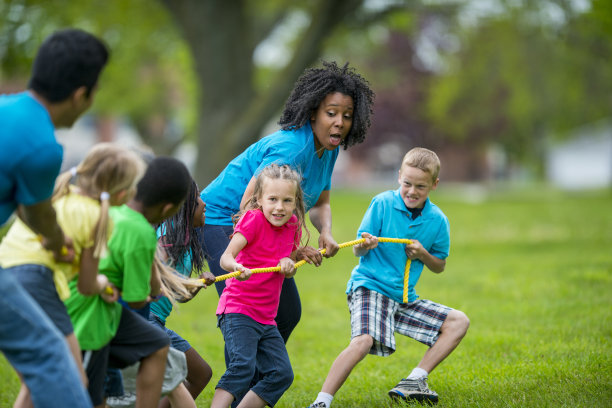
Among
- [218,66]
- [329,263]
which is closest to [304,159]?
[329,263]

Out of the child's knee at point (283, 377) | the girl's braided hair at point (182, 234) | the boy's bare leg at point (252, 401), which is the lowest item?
the boy's bare leg at point (252, 401)

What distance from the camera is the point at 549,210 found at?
2309 centimetres

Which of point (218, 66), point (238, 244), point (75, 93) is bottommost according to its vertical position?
point (238, 244)

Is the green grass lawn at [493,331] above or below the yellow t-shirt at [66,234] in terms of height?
below

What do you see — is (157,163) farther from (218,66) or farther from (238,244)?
(218,66)

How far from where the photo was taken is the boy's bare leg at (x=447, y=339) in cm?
475

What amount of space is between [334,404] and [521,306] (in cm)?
389

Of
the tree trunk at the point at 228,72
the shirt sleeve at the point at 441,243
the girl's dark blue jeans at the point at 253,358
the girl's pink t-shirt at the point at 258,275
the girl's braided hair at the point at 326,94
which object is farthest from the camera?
the tree trunk at the point at 228,72

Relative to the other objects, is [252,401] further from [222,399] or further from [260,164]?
[260,164]

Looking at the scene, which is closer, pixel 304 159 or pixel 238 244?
pixel 238 244

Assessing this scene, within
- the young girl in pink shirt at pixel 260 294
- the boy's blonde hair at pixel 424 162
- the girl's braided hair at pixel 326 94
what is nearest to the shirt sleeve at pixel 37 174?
the young girl in pink shirt at pixel 260 294

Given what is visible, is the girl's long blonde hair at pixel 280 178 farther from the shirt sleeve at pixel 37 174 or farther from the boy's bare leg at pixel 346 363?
the shirt sleeve at pixel 37 174

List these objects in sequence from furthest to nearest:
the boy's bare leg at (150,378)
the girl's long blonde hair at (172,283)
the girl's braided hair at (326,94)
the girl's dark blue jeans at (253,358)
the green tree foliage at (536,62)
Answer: the green tree foliage at (536,62), the girl's braided hair at (326,94), the girl's dark blue jeans at (253,358), the girl's long blonde hair at (172,283), the boy's bare leg at (150,378)

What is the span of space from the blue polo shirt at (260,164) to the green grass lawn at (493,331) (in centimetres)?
91
